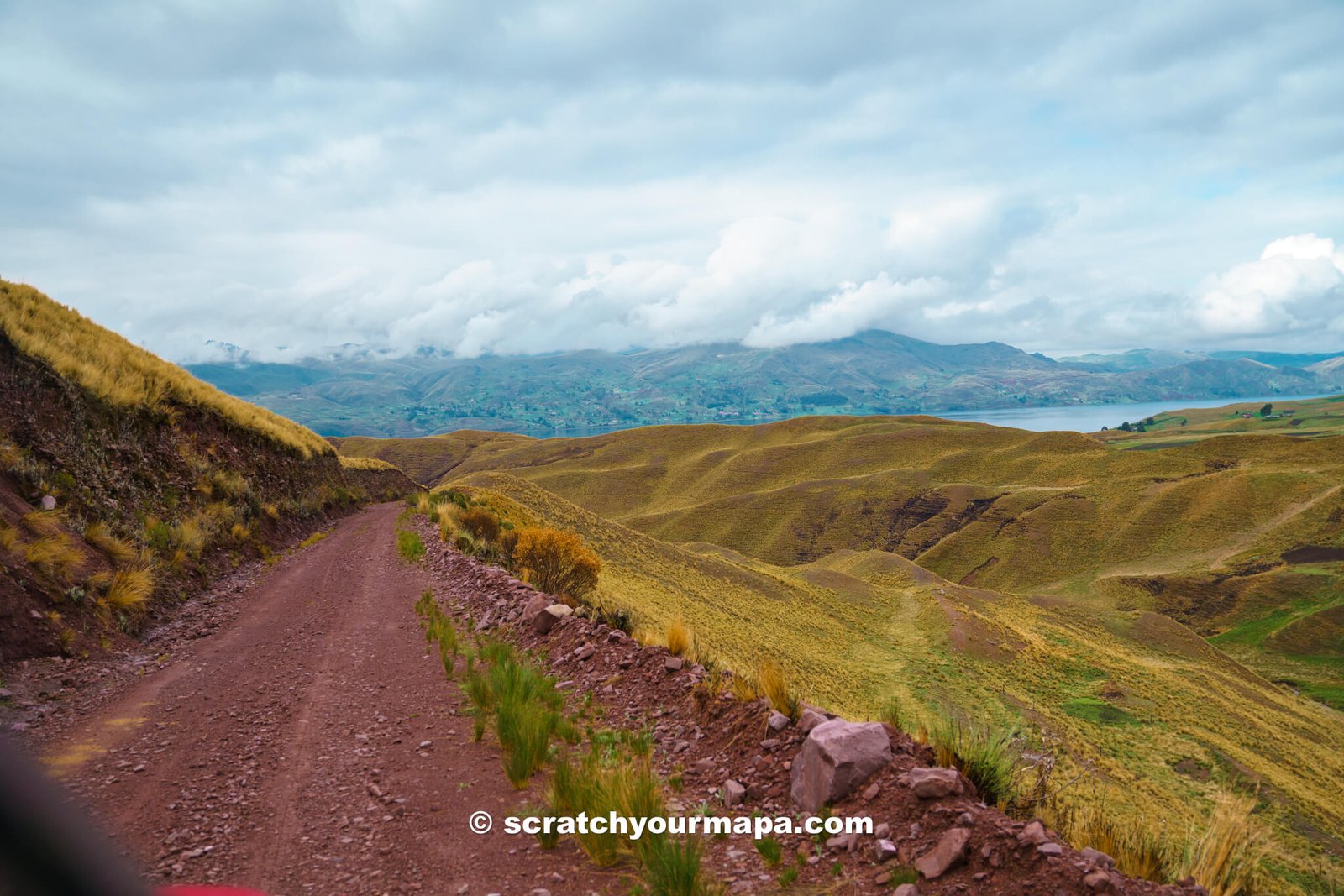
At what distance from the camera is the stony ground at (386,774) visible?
4852 mm

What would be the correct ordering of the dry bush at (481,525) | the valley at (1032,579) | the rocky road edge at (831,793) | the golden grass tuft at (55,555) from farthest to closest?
the valley at (1032,579), the dry bush at (481,525), the golden grass tuft at (55,555), the rocky road edge at (831,793)

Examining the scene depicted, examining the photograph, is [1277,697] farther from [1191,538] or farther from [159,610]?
[159,610]

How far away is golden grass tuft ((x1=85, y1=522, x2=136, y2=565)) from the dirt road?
2550 mm

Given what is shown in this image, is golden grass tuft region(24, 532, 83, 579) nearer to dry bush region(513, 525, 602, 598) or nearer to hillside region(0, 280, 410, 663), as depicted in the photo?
hillside region(0, 280, 410, 663)

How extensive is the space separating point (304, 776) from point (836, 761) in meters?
5.07

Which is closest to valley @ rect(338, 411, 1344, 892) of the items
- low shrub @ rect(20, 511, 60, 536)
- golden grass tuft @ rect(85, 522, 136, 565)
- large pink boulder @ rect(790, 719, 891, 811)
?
large pink boulder @ rect(790, 719, 891, 811)

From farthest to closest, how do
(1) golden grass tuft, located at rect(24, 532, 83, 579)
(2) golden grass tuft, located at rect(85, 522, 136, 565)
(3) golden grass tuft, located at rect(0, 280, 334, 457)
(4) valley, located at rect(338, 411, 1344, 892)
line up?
(4) valley, located at rect(338, 411, 1344, 892), (3) golden grass tuft, located at rect(0, 280, 334, 457), (2) golden grass tuft, located at rect(85, 522, 136, 565), (1) golden grass tuft, located at rect(24, 532, 83, 579)

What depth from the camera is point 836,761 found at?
231 inches

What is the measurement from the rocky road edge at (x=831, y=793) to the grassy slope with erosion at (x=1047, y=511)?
66.6 m

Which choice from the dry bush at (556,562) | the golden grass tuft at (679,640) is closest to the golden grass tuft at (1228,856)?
the golden grass tuft at (679,640)

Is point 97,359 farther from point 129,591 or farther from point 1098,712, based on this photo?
point 1098,712

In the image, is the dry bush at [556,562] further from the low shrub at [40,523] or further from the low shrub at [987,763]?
the low shrub at [987,763]

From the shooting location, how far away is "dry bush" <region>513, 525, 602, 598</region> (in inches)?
655

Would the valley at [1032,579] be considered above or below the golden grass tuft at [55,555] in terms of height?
below
